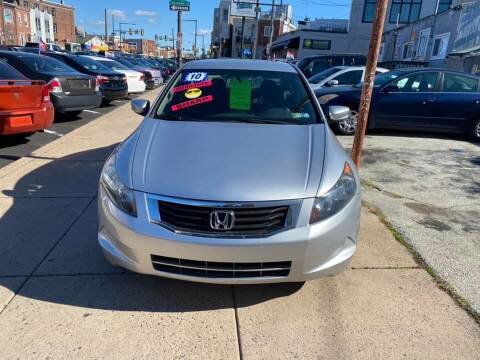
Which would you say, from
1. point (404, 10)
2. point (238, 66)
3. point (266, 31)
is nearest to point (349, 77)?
point (238, 66)

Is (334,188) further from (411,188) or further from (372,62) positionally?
(411,188)

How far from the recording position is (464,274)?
3348mm

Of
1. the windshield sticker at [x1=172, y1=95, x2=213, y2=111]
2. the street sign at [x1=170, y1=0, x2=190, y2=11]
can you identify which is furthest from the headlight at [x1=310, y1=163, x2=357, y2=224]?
the street sign at [x1=170, y1=0, x2=190, y2=11]

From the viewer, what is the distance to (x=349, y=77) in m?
10.5

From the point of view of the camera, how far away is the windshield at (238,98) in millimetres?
3662

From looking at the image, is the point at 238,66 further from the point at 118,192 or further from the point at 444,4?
the point at 444,4

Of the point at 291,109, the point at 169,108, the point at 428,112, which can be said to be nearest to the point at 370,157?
the point at 428,112

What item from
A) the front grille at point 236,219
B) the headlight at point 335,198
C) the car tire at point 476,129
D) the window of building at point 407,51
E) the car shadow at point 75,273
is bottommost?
the car shadow at point 75,273

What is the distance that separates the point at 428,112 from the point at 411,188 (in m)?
3.83

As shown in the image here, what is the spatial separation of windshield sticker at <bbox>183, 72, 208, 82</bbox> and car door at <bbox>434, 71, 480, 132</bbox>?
636cm

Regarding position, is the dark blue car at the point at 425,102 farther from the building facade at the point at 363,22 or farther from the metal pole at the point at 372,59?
the building facade at the point at 363,22

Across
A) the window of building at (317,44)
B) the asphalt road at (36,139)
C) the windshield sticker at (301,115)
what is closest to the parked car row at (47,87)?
the asphalt road at (36,139)

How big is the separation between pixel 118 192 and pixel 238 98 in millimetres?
1665

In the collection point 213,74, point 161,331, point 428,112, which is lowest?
point 161,331
